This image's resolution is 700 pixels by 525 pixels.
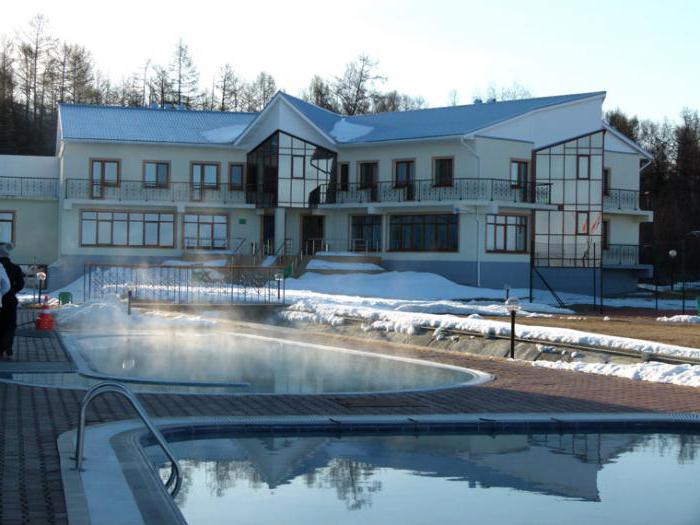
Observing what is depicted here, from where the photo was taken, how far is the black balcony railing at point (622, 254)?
164 ft

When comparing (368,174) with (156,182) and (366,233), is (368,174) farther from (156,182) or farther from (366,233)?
(156,182)

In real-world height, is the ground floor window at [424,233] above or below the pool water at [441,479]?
above

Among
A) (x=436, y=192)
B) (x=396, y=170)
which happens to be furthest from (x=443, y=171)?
(x=396, y=170)

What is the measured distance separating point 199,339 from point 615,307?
2198cm

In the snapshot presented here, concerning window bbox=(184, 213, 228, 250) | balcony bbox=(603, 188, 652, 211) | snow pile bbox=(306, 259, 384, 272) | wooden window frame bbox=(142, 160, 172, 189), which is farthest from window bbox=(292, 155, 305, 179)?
balcony bbox=(603, 188, 652, 211)

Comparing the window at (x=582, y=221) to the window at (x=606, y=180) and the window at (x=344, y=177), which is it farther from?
the window at (x=344, y=177)

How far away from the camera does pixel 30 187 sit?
1994 inches

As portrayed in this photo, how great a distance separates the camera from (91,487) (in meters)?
7.11

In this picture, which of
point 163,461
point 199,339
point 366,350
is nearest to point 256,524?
point 163,461

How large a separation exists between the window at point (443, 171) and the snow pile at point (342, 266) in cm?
476

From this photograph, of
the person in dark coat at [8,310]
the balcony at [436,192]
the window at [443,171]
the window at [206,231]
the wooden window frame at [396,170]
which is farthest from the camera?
the window at [206,231]

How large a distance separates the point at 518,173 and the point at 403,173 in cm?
526

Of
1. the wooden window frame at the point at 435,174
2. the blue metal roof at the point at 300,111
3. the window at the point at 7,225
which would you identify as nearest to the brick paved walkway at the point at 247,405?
the wooden window frame at the point at 435,174

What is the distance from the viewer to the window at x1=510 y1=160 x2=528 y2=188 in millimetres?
46219
